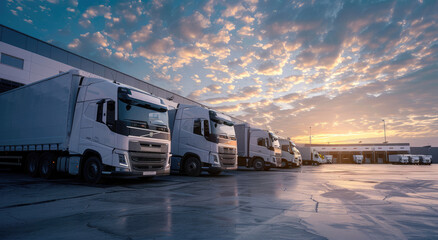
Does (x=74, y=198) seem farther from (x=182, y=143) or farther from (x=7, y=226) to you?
(x=182, y=143)

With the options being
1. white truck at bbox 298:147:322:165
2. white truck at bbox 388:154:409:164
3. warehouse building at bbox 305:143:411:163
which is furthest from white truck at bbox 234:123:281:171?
warehouse building at bbox 305:143:411:163

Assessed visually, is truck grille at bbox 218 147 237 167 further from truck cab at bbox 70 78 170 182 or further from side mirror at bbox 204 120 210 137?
truck cab at bbox 70 78 170 182

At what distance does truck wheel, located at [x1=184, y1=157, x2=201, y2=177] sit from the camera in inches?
528

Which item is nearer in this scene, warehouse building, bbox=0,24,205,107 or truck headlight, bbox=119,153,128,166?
truck headlight, bbox=119,153,128,166

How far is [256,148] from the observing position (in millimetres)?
19844

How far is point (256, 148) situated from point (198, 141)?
7.75 metres

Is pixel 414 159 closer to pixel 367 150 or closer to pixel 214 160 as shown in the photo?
pixel 367 150

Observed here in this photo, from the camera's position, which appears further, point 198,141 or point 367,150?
point 367,150

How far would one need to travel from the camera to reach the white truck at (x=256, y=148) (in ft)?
64.7

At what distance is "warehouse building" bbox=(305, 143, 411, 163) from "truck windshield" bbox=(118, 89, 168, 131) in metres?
70.5

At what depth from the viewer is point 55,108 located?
32.9 feet

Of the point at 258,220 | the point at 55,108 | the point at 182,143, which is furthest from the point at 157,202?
the point at 182,143

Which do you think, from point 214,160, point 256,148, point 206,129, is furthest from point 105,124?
point 256,148

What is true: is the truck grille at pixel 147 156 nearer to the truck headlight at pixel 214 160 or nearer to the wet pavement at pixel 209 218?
the wet pavement at pixel 209 218
